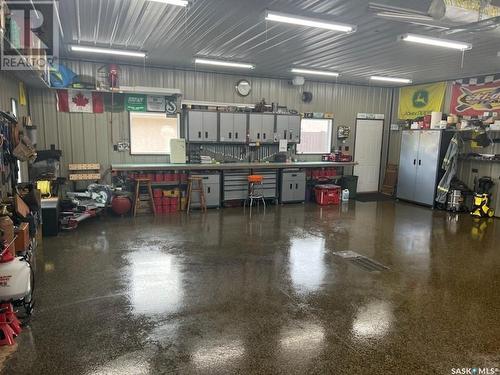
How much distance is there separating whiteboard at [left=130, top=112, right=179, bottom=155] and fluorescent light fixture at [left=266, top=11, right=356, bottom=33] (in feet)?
13.8

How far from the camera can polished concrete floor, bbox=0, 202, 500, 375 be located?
2.57 metres

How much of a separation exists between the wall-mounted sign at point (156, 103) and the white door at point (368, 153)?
17.9 feet

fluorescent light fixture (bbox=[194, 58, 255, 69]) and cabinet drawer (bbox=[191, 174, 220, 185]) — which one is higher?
fluorescent light fixture (bbox=[194, 58, 255, 69])

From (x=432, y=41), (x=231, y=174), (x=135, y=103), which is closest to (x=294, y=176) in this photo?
(x=231, y=174)

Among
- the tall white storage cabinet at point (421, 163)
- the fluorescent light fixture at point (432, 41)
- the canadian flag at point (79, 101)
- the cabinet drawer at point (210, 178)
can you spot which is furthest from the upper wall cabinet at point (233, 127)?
the tall white storage cabinet at point (421, 163)

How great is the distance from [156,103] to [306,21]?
438 centimetres

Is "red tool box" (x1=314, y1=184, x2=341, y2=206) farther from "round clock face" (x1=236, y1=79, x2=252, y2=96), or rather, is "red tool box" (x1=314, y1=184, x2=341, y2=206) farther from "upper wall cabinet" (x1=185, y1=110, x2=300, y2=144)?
"round clock face" (x1=236, y1=79, x2=252, y2=96)

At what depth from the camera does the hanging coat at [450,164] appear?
311 inches

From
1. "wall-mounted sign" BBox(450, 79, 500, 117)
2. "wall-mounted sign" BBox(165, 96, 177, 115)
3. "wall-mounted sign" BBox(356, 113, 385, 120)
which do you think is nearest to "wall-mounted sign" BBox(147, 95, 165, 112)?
"wall-mounted sign" BBox(165, 96, 177, 115)

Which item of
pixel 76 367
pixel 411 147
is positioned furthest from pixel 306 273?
pixel 411 147

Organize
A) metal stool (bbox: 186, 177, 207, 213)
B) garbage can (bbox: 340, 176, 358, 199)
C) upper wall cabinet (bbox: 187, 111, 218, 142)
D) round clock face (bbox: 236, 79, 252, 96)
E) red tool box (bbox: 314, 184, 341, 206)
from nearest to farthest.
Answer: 1. metal stool (bbox: 186, 177, 207, 213)
2. upper wall cabinet (bbox: 187, 111, 218, 142)
3. round clock face (bbox: 236, 79, 252, 96)
4. red tool box (bbox: 314, 184, 341, 206)
5. garbage can (bbox: 340, 176, 358, 199)

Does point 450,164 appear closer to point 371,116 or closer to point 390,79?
point 390,79

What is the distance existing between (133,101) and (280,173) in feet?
12.1

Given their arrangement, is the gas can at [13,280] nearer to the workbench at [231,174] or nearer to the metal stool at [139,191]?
the metal stool at [139,191]
